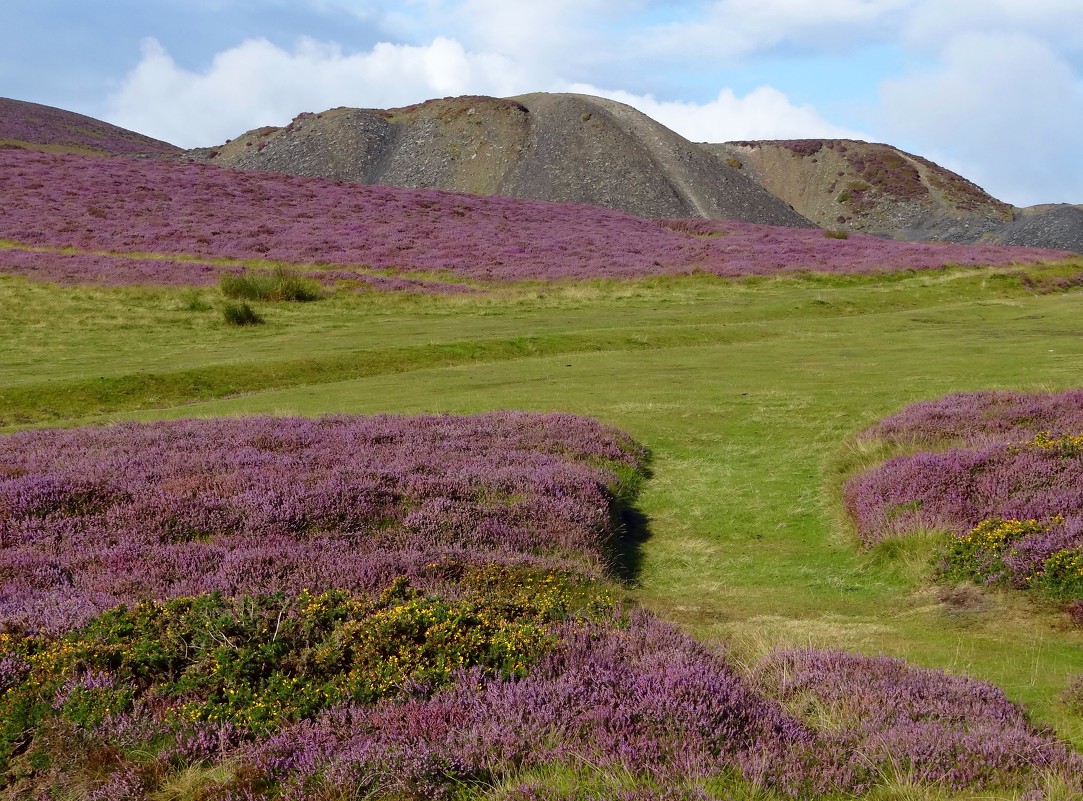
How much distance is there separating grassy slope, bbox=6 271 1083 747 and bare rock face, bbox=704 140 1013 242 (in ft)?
320

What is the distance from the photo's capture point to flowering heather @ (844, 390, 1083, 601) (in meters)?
9.77

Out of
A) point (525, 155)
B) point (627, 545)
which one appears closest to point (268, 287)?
point (627, 545)

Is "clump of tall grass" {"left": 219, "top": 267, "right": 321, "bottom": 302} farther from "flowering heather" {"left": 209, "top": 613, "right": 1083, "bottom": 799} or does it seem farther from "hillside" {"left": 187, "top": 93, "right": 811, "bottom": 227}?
"hillside" {"left": 187, "top": 93, "right": 811, "bottom": 227}

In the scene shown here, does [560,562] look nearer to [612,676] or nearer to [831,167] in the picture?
[612,676]

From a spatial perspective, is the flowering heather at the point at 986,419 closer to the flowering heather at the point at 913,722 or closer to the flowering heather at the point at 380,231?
the flowering heather at the point at 913,722

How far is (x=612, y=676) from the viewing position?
6.24 m

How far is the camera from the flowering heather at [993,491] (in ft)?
32.0

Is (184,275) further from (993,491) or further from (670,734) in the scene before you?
(670,734)

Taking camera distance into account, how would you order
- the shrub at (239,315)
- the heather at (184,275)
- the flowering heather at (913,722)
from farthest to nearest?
1. the heather at (184,275)
2. the shrub at (239,315)
3. the flowering heather at (913,722)

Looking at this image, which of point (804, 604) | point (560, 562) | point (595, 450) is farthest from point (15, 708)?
point (595, 450)

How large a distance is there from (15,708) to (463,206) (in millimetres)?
79681

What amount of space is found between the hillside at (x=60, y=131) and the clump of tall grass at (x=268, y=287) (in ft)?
263

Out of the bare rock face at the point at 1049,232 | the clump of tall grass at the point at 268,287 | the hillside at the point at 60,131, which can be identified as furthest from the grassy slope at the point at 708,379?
the hillside at the point at 60,131

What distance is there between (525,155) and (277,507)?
11514 cm
